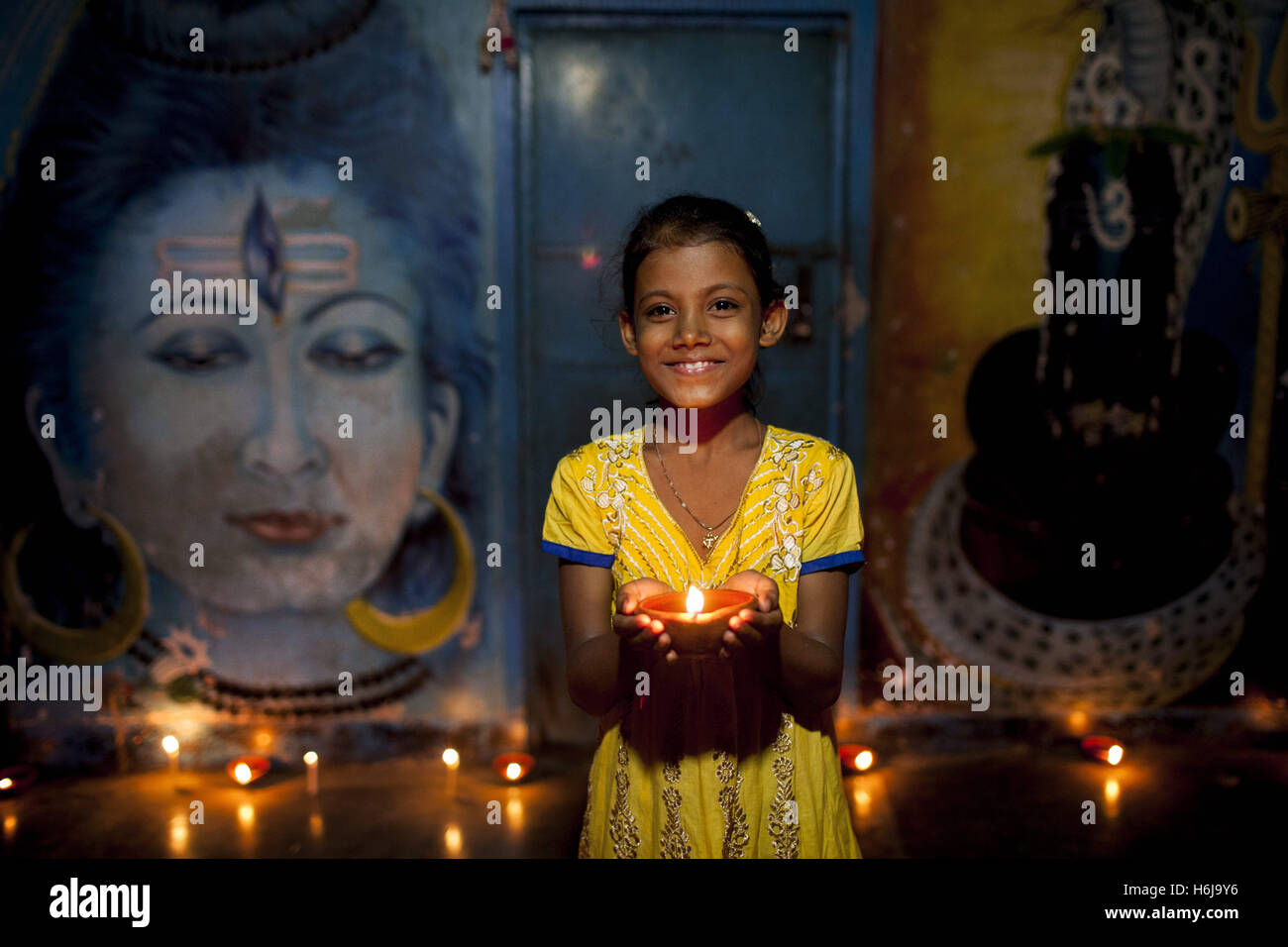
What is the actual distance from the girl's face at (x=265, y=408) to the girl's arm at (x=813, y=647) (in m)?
2.44

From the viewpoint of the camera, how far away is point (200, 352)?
11.2 feet

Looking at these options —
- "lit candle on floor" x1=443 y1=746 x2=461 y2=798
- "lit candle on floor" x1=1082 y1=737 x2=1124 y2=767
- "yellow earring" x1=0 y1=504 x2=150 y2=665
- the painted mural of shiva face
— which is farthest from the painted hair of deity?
"lit candle on floor" x1=1082 y1=737 x2=1124 y2=767

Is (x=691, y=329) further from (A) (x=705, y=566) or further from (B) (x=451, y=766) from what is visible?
(B) (x=451, y=766)

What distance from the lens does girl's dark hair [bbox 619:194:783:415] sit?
1494mm

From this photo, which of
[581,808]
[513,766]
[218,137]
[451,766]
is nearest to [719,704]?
[581,808]

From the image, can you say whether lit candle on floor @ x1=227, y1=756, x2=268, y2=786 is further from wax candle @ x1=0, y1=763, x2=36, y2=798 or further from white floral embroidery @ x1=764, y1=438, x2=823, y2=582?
white floral embroidery @ x1=764, y1=438, x2=823, y2=582

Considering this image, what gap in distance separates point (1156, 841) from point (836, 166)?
10.1 feet

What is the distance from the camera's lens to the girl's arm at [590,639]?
1417 mm

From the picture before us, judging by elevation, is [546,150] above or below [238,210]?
above

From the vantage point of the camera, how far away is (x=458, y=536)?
11.7 ft

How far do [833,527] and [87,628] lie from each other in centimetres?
374
